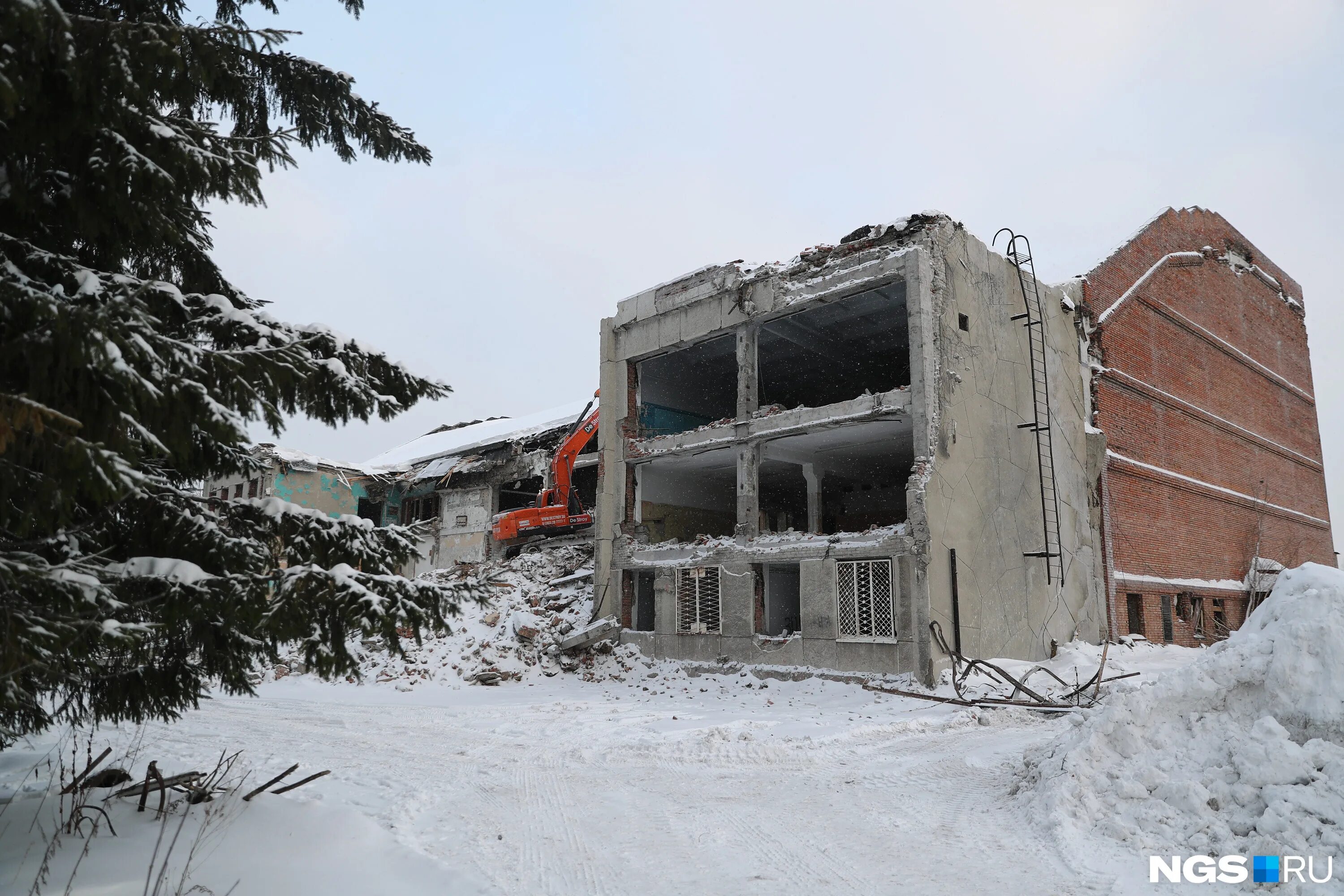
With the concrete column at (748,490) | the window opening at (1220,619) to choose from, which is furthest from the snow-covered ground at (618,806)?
the window opening at (1220,619)

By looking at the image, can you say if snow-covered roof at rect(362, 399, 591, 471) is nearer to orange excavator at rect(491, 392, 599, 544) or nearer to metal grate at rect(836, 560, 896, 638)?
orange excavator at rect(491, 392, 599, 544)

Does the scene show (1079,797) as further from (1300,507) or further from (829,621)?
(1300,507)

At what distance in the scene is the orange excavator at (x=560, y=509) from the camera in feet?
84.9

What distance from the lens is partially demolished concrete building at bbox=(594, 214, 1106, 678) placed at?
53.4ft

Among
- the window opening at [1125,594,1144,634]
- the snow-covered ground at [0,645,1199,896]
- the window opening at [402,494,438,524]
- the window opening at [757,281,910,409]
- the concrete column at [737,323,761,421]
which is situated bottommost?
the snow-covered ground at [0,645,1199,896]

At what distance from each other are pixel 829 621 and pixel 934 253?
760 centimetres

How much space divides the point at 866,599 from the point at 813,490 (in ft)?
17.7

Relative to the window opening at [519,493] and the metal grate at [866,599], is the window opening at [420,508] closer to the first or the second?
the window opening at [519,493]

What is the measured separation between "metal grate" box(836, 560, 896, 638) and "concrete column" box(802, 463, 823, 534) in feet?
11.0

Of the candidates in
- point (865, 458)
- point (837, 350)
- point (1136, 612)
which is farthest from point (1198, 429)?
point (837, 350)

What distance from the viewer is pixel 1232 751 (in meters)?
6.34

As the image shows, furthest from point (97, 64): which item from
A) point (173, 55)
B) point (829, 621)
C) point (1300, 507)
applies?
point (1300, 507)

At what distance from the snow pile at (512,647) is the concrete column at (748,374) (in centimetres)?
620

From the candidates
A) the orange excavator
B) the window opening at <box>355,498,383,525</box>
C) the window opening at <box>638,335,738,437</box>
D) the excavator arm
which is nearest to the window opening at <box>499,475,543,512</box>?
the orange excavator
